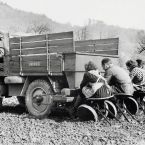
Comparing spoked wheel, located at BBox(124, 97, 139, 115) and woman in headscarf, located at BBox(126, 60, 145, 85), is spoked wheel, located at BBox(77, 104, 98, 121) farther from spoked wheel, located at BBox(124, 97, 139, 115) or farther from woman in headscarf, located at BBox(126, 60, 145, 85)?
woman in headscarf, located at BBox(126, 60, 145, 85)

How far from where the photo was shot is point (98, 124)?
798 centimetres

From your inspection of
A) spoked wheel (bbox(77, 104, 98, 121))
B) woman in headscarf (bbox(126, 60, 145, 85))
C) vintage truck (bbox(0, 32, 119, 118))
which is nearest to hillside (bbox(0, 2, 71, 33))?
vintage truck (bbox(0, 32, 119, 118))

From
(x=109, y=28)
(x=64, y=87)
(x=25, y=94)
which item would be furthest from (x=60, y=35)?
(x=109, y=28)

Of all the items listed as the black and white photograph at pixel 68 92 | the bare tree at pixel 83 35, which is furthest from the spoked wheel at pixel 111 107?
the bare tree at pixel 83 35

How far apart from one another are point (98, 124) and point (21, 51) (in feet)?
10.3

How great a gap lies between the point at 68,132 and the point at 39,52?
2784mm

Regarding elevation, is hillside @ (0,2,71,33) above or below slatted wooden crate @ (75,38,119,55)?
above

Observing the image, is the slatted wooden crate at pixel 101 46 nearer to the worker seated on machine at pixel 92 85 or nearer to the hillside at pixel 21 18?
the worker seated on machine at pixel 92 85

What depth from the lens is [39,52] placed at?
9.36 m

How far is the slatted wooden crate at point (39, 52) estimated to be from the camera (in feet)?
29.2

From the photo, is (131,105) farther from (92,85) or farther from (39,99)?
(39,99)

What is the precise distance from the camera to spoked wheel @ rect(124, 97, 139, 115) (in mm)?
9355

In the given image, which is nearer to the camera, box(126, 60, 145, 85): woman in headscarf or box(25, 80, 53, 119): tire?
box(25, 80, 53, 119): tire

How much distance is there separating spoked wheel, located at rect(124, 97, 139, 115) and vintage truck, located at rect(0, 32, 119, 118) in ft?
4.07
